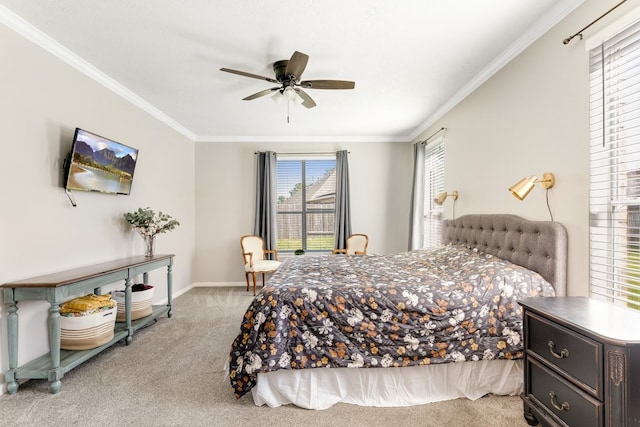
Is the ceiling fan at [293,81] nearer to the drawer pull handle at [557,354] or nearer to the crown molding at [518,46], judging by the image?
the crown molding at [518,46]

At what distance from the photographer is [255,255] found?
5.33 m

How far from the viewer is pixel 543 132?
2355mm

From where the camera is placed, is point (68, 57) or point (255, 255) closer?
point (68, 57)

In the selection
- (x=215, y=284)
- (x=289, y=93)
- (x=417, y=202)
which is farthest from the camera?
(x=215, y=284)

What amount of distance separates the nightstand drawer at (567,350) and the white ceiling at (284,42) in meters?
2.13

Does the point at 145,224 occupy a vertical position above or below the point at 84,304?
above

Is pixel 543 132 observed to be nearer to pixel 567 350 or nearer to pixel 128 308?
pixel 567 350

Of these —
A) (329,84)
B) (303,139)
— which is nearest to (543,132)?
(329,84)

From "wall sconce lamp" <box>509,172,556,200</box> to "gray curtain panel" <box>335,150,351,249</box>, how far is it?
339cm

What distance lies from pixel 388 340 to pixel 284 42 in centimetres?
249

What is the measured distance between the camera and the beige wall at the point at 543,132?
6.64 ft

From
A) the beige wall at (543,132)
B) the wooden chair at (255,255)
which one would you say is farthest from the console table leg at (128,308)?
the beige wall at (543,132)

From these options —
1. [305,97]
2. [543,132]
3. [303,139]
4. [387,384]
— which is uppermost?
[303,139]

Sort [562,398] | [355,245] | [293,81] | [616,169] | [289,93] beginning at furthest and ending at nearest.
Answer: [355,245] < [289,93] < [293,81] < [616,169] < [562,398]
